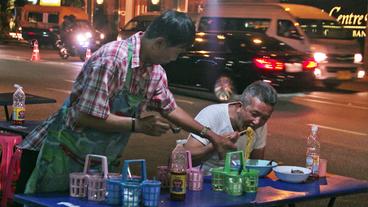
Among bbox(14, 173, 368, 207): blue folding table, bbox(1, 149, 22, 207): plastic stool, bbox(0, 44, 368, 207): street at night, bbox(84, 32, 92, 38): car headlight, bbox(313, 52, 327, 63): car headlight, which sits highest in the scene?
bbox(84, 32, 92, 38): car headlight

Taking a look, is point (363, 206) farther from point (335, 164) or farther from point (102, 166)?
point (102, 166)

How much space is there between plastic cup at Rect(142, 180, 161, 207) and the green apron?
1.28 ft

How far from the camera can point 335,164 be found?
9.26 metres

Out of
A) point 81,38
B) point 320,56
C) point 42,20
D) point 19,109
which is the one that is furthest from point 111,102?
point 42,20

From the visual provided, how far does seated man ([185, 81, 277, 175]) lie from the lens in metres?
4.68

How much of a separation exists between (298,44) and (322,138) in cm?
796

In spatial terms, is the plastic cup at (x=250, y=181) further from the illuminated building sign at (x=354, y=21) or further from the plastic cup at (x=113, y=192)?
the illuminated building sign at (x=354, y=21)

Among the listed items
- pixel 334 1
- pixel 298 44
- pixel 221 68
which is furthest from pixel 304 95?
pixel 334 1

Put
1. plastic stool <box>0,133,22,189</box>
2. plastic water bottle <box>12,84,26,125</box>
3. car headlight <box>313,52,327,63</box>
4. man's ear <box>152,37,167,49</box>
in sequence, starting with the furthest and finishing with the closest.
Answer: car headlight <box>313,52,327,63</box> < plastic water bottle <box>12,84,26,125</box> < plastic stool <box>0,133,22,189</box> < man's ear <box>152,37,167,49</box>

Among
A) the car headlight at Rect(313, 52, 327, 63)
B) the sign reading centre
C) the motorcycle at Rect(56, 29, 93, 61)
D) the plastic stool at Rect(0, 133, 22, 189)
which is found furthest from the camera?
the sign reading centre

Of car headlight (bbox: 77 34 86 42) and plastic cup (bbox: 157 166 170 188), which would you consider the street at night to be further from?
car headlight (bbox: 77 34 86 42)

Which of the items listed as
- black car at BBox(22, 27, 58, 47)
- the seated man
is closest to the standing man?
the seated man

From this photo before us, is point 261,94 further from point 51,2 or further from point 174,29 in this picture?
point 51,2

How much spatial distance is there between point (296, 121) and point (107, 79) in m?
9.61
